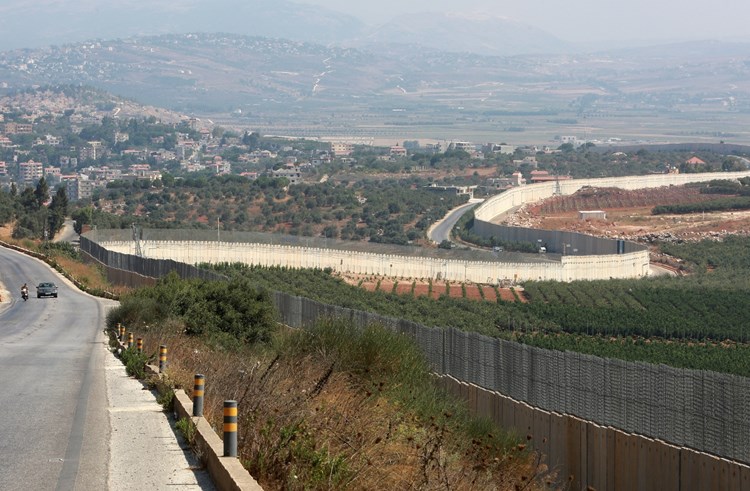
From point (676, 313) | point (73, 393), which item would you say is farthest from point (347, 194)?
point (73, 393)

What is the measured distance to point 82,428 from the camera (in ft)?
53.7

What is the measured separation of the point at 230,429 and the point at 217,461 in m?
0.35

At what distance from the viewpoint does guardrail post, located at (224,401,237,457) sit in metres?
12.6

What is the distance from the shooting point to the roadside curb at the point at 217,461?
11836 mm

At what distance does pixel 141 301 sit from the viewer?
31.5 metres

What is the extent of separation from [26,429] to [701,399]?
7247 millimetres

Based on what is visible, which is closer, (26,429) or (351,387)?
(26,429)

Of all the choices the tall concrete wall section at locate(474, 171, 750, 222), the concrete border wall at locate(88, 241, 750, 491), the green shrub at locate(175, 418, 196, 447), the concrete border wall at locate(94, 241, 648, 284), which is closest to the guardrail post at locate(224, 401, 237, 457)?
the green shrub at locate(175, 418, 196, 447)

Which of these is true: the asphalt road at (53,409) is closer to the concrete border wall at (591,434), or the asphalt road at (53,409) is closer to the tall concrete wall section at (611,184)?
the concrete border wall at (591,434)

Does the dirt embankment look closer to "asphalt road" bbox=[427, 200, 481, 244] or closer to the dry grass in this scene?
"asphalt road" bbox=[427, 200, 481, 244]

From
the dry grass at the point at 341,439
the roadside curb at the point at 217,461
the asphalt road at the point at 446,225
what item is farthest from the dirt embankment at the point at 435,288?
the roadside curb at the point at 217,461

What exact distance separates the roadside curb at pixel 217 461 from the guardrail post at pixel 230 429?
7 centimetres

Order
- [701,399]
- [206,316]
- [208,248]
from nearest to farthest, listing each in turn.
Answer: [701,399] < [206,316] < [208,248]

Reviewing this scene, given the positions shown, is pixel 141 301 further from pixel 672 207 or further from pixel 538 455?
pixel 672 207
